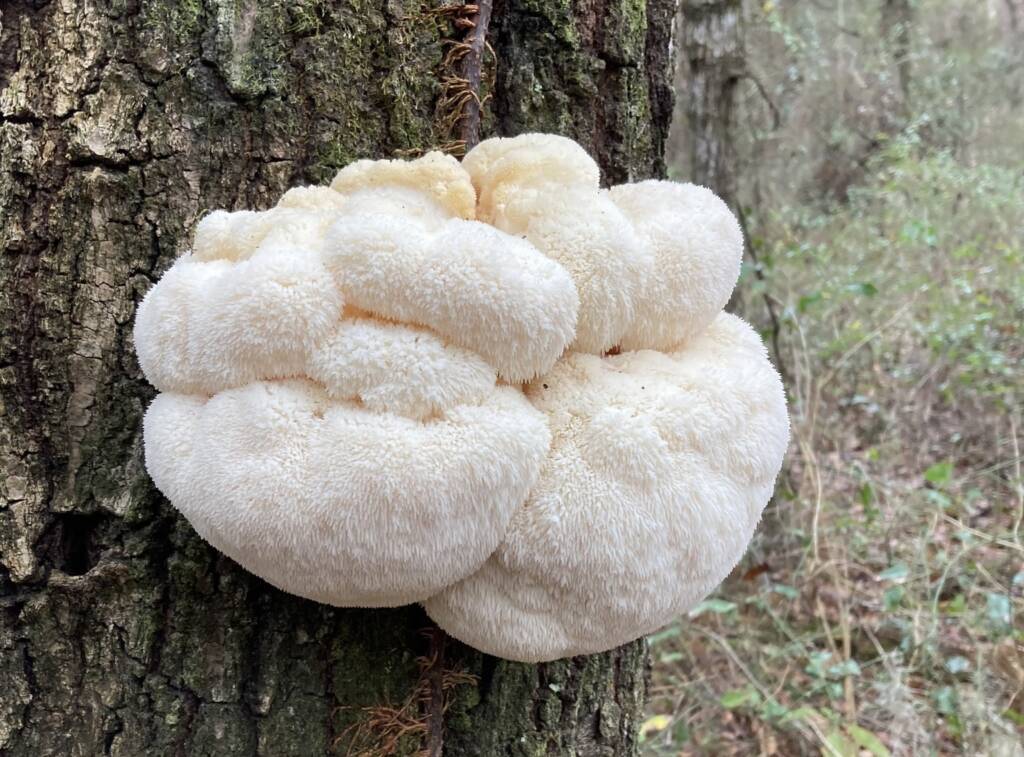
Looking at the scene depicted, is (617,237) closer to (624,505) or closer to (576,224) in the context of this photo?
(576,224)

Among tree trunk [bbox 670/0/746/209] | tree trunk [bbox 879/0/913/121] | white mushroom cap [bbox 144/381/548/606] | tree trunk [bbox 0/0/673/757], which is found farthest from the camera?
tree trunk [bbox 879/0/913/121]

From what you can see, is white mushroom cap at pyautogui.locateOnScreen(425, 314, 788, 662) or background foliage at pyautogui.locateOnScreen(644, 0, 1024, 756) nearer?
white mushroom cap at pyautogui.locateOnScreen(425, 314, 788, 662)

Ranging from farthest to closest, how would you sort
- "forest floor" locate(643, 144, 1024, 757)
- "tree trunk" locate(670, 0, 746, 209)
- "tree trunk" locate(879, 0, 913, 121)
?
"tree trunk" locate(879, 0, 913, 121) → "tree trunk" locate(670, 0, 746, 209) → "forest floor" locate(643, 144, 1024, 757)

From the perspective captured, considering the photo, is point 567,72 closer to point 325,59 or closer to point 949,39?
point 325,59

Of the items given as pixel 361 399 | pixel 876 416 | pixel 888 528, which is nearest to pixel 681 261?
pixel 361 399

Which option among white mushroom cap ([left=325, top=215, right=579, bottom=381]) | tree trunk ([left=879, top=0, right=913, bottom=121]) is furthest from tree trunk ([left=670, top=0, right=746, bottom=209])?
tree trunk ([left=879, top=0, right=913, bottom=121])

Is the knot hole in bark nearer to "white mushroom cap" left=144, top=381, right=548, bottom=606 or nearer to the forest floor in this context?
"white mushroom cap" left=144, top=381, right=548, bottom=606

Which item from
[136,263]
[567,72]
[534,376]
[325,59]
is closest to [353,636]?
[534,376]
